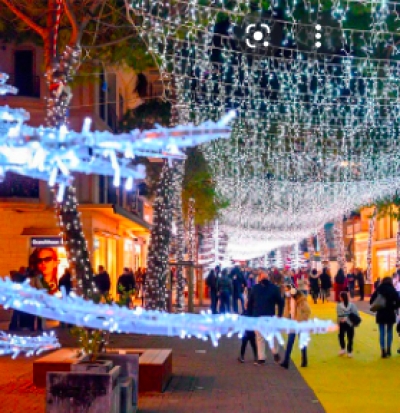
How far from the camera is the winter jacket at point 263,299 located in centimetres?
1677

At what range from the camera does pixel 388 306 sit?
18.8 metres

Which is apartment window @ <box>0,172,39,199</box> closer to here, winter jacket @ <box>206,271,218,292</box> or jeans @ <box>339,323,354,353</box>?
winter jacket @ <box>206,271,218,292</box>

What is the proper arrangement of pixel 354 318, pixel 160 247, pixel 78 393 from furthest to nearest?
1. pixel 160 247
2. pixel 354 318
3. pixel 78 393

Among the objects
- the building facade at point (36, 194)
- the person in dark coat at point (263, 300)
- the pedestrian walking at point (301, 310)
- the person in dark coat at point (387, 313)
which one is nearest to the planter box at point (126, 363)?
the person in dark coat at point (263, 300)

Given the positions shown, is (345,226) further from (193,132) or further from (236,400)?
(193,132)

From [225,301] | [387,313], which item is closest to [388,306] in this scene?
[387,313]

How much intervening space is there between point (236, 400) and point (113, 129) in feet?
88.8

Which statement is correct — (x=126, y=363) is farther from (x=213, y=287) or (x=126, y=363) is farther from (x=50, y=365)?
(x=213, y=287)

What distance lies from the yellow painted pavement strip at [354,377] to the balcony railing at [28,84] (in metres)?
14.2

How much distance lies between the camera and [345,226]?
91.8 m

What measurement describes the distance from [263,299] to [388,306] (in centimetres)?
361

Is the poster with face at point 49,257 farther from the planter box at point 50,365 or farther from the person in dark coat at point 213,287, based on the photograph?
the planter box at point 50,365

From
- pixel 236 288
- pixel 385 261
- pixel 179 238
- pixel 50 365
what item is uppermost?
pixel 179 238

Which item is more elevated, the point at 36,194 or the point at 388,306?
the point at 36,194
